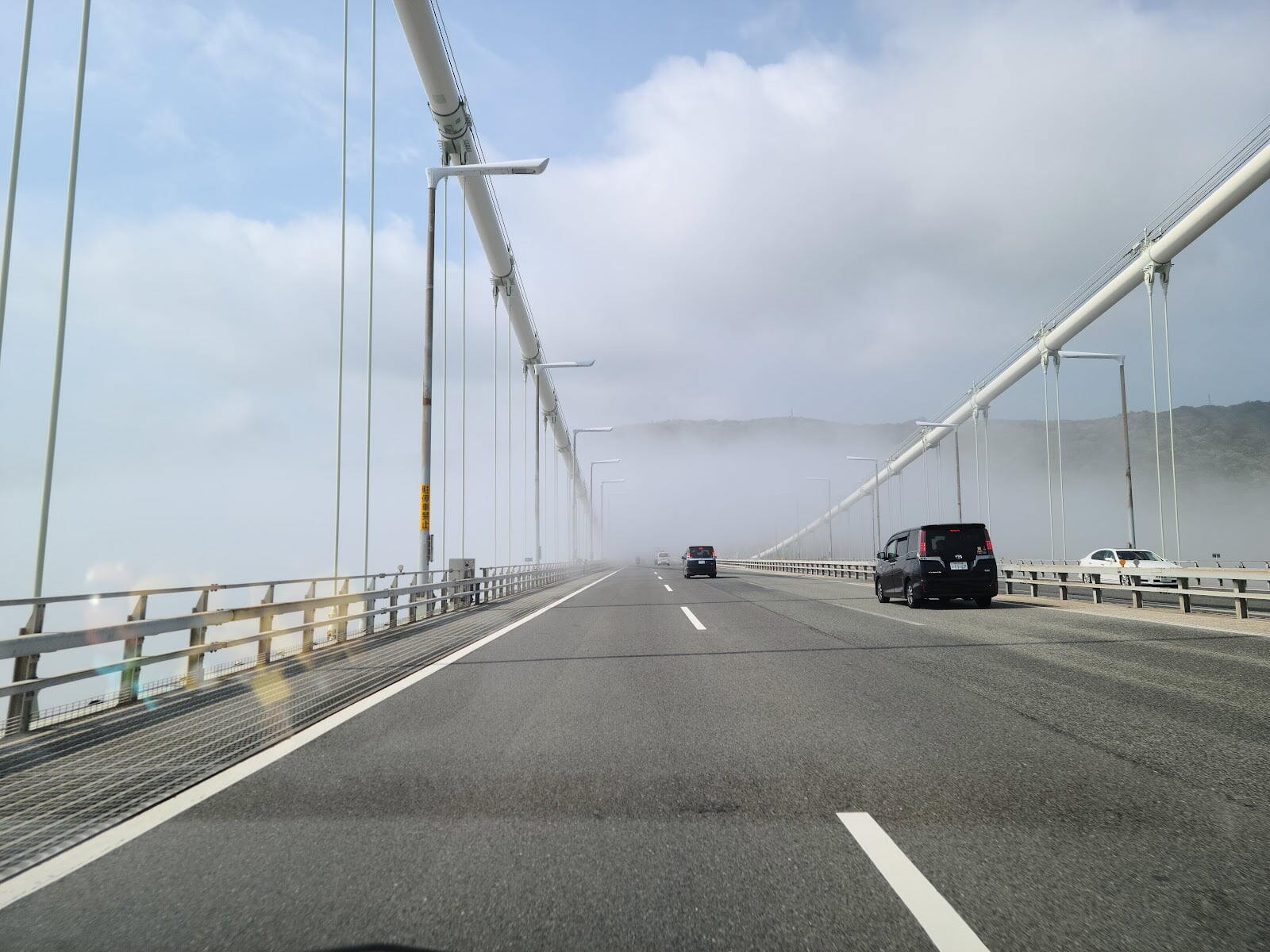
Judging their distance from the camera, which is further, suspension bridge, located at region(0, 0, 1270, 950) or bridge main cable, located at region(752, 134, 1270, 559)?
bridge main cable, located at region(752, 134, 1270, 559)

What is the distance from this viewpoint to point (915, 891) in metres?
2.89

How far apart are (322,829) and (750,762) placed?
93.2 inches

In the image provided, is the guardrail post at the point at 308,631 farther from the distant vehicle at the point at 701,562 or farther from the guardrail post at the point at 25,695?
the distant vehicle at the point at 701,562

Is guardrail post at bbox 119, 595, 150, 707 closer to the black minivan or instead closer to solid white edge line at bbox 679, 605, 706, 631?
solid white edge line at bbox 679, 605, 706, 631

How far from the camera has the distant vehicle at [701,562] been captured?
41.5 meters

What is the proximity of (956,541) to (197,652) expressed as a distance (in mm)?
14513

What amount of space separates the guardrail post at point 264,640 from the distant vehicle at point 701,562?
3258cm

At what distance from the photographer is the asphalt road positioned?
268 centimetres

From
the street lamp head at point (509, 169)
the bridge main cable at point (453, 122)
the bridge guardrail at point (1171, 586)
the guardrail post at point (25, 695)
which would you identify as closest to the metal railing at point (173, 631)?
the guardrail post at point (25, 695)

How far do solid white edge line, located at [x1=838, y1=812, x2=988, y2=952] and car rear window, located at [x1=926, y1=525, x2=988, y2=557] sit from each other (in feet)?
47.4

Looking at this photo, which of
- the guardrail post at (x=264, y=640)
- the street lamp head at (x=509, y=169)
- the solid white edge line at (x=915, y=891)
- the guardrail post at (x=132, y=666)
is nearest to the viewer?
the solid white edge line at (x=915, y=891)

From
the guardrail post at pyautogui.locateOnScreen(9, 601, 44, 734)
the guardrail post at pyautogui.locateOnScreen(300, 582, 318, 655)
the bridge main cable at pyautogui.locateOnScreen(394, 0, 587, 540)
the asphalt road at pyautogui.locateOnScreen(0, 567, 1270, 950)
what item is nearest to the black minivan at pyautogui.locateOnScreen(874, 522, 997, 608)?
the asphalt road at pyautogui.locateOnScreen(0, 567, 1270, 950)

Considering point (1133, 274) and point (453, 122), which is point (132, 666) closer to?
point (453, 122)

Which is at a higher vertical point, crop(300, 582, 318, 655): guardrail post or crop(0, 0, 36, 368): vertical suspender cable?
crop(0, 0, 36, 368): vertical suspender cable
